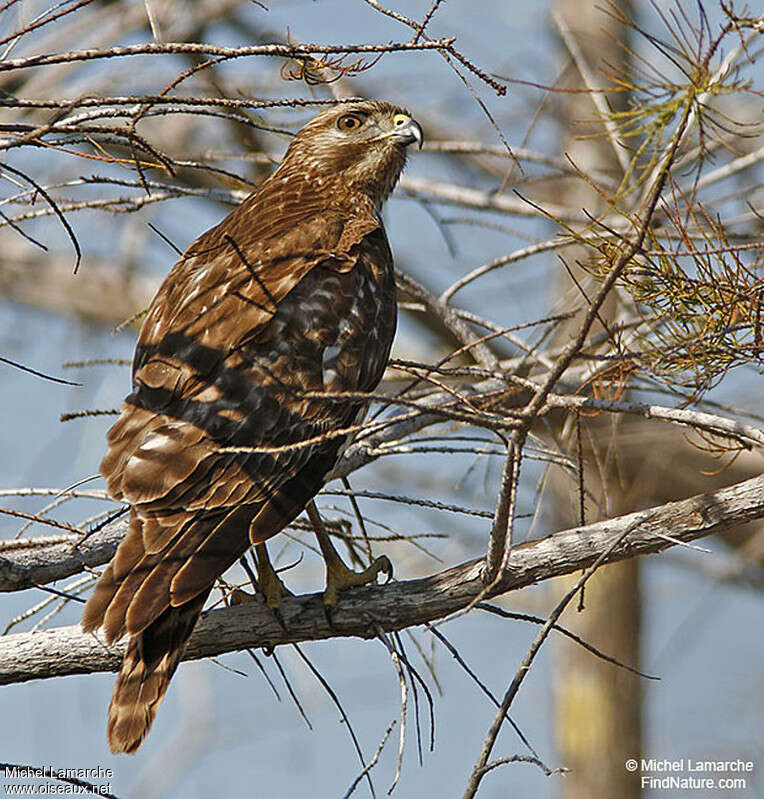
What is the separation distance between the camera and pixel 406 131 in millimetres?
4816

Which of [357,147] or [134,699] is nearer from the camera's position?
[134,699]

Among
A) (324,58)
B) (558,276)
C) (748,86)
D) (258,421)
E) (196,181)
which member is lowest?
(258,421)

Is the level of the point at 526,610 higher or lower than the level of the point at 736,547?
lower

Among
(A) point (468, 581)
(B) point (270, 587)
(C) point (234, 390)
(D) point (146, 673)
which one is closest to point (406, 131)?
(C) point (234, 390)

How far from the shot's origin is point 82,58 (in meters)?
2.20

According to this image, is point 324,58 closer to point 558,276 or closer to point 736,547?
point 558,276

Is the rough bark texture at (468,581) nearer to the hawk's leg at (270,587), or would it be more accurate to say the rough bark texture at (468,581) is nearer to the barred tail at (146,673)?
the barred tail at (146,673)

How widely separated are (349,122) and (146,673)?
265 cm

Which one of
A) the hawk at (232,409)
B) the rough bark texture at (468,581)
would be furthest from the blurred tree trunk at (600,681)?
the rough bark texture at (468,581)

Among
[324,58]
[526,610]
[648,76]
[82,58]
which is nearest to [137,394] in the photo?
[324,58]

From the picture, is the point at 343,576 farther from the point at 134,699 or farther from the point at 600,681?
the point at 600,681

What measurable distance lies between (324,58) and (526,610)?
281 inches

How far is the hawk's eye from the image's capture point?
4957mm

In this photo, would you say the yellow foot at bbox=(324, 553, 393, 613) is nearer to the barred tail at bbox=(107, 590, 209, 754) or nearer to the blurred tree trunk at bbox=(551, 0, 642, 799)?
the barred tail at bbox=(107, 590, 209, 754)
